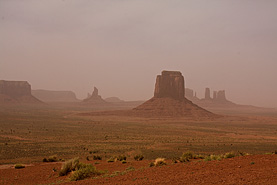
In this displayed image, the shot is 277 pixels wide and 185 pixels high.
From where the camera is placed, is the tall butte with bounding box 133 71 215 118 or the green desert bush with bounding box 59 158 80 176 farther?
the tall butte with bounding box 133 71 215 118

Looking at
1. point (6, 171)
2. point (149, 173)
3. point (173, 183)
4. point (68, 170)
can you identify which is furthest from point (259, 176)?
point (6, 171)

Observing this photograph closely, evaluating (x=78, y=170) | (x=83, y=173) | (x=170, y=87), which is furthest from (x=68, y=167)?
(x=170, y=87)

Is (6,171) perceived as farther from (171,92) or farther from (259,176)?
(171,92)

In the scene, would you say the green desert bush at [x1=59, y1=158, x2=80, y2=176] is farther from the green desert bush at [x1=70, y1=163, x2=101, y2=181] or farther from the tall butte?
the tall butte

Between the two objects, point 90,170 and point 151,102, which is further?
point 151,102

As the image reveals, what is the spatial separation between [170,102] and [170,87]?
8814 millimetres

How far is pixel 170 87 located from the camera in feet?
405

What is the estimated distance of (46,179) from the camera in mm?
15922

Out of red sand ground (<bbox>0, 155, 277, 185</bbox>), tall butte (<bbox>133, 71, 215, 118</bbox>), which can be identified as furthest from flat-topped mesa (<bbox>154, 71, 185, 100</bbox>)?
red sand ground (<bbox>0, 155, 277, 185</bbox>)

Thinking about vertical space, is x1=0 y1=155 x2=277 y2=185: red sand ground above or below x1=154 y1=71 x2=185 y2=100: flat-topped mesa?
below

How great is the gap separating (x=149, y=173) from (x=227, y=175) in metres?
3.97

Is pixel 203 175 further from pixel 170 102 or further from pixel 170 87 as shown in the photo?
pixel 170 87

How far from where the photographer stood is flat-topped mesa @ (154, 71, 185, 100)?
4828 inches

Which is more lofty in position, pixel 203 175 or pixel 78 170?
pixel 203 175
